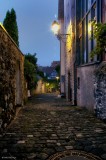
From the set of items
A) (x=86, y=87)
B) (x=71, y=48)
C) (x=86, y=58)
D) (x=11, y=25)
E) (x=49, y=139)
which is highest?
(x=11, y=25)

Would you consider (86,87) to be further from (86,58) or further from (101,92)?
(101,92)

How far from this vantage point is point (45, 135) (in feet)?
22.6

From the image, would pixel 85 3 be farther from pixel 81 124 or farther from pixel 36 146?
pixel 36 146

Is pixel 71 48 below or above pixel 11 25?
below

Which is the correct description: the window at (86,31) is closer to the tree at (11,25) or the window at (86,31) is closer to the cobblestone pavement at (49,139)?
the cobblestone pavement at (49,139)

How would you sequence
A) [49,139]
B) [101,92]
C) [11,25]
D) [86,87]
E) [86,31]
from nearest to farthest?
[49,139] → [101,92] → [86,87] → [86,31] → [11,25]

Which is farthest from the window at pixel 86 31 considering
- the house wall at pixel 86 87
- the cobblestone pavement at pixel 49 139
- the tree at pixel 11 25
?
the tree at pixel 11 25

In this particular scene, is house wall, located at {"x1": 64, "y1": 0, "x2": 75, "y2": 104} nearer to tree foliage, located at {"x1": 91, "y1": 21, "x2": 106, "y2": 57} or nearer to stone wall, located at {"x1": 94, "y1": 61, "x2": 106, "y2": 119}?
stone wall, located at {"x1": 94, "y1": 61, "x2": 106, "y2": 119}

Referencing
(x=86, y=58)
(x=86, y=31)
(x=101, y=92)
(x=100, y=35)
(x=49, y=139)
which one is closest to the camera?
(x=49, y=139)

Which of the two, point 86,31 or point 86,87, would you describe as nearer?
point 86,87

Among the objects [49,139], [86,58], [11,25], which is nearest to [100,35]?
[49,139]

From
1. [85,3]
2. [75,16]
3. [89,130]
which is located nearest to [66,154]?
[89,130]

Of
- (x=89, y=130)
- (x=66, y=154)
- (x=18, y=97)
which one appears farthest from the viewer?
(x=18, y=97)

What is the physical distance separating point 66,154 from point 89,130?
2.40m
